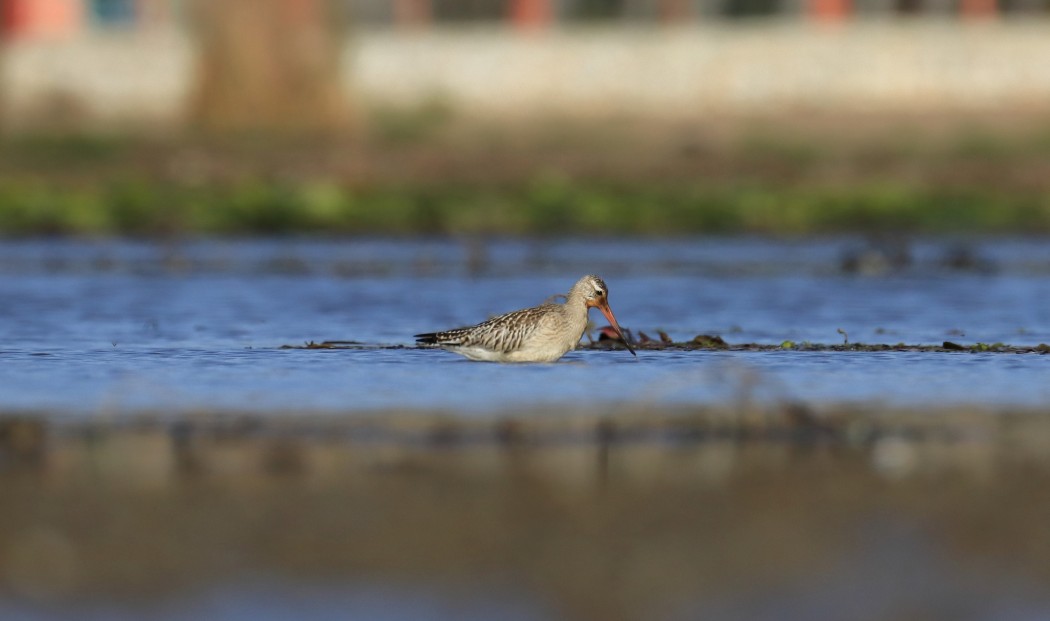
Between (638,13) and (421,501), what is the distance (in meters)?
31.1

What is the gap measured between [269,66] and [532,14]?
719cm

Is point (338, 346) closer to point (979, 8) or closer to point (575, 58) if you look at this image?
point (575, 58)

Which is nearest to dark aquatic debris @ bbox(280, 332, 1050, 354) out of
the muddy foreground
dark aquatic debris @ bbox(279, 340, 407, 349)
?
dark aquatic debris @ bbox(279, 340, 407, 349)

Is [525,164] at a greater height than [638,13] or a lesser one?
lesser

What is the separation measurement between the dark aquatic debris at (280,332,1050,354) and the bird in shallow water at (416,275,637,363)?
0.73 m

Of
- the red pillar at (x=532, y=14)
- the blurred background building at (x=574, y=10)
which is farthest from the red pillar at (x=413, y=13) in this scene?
the red pillar at (x=532, y=14)

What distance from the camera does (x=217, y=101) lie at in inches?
1272

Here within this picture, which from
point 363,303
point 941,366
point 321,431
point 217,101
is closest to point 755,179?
point 217,101

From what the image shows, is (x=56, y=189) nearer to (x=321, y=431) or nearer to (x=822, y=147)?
(x=822, y=147)

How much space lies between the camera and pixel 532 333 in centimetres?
1107

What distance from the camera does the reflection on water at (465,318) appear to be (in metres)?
10.2

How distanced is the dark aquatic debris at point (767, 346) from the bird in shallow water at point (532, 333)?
73 cm

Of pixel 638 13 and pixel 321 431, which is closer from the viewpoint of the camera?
pixel 321 431

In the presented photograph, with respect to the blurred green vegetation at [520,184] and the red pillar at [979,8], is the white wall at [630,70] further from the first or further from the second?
the blurred green vegetation at [520,184]
